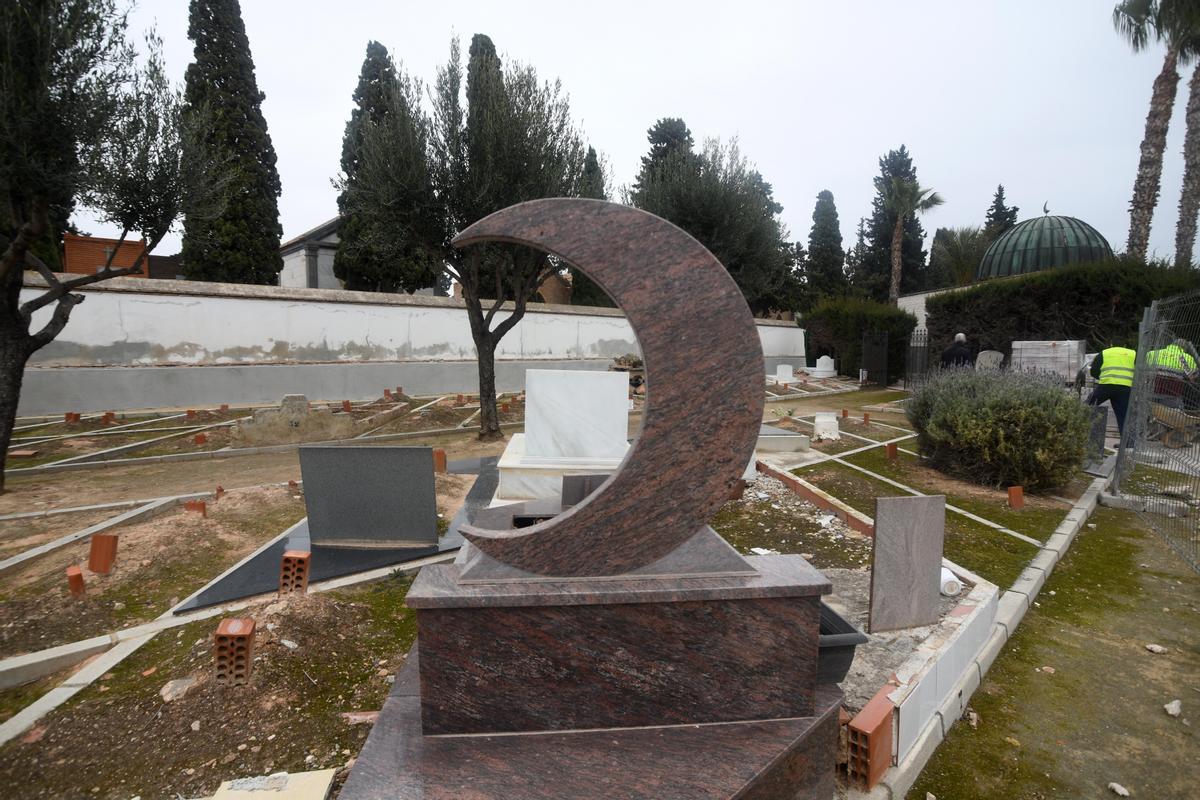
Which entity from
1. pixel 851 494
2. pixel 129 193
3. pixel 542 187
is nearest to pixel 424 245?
pixel 542 187

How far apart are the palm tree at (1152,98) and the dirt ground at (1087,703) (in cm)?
1813

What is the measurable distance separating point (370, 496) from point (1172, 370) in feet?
28.7

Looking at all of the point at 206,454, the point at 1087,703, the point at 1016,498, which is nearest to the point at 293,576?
the point at 1087,703

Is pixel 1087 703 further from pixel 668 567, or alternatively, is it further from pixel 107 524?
pixel 107 524

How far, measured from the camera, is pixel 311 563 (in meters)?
4.84

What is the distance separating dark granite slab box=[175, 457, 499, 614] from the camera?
426 cm

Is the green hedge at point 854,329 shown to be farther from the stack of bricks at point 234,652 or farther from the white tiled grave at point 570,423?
the stack of bricks at point 234,652

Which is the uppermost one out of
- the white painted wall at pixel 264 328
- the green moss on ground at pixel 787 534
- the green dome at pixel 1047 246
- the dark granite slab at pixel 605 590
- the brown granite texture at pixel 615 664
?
the green dome at pixel 1047 246

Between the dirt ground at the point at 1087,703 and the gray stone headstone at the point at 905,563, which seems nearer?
the dirt ground at the point at 1087,703

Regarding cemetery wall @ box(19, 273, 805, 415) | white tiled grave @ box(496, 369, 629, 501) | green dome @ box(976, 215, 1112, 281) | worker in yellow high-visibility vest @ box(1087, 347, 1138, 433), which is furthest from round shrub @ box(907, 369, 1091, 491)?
green dome @ box(976, 215, 1112, 281)

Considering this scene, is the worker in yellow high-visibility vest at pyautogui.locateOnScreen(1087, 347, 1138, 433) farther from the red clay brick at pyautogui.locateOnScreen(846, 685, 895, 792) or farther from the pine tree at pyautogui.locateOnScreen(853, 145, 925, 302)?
the pine tree at pyautogui.locateOnScreen(853, 145, 925, 302)

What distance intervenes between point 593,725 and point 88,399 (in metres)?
14.0

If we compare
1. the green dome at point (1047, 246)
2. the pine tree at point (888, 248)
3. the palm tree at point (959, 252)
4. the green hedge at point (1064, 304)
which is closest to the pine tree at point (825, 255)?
the pine tree at point (888, 248)

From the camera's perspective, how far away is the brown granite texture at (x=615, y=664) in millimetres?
2350
